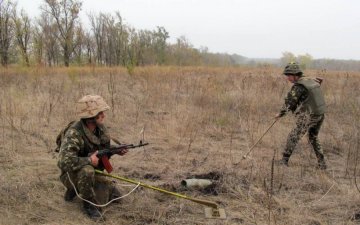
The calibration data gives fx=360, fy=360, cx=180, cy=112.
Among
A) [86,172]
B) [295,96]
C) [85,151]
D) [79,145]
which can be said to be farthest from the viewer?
[295,96]

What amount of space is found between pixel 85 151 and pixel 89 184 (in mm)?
339

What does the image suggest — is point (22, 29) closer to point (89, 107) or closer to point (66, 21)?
point (66, 21)

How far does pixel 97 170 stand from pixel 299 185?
2332 millimetres

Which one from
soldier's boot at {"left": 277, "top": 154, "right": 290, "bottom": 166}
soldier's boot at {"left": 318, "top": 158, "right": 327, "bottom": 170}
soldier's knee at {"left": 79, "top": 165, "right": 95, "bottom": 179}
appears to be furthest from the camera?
soldier's boot at {"left": 277, "top": 154, "right": 290, "bottom": 166}

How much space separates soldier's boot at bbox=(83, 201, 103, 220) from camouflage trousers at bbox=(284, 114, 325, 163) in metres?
2.78

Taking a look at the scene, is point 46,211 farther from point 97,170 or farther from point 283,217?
point 283,217

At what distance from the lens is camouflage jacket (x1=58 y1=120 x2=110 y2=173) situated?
122 inches

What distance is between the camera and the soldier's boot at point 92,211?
3.27 metres

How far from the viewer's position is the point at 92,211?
3307 mm

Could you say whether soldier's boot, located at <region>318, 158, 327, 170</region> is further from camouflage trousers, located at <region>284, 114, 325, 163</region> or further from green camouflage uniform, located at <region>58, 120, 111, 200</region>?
green camouflage uniform, located at <region>58, 120, 111, 200</region>

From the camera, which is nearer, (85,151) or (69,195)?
(85,151)

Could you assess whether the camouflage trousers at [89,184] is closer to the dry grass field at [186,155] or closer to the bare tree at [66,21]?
the dry grass field at [186,155]

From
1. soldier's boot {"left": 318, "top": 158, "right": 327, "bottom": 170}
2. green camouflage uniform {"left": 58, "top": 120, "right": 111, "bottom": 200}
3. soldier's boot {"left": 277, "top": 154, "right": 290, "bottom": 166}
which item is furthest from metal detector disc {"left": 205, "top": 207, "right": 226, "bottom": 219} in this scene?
soldier's boot {"left": 318, "top": 158, "right": 327, "bottom": 170}

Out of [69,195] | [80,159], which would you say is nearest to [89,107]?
[80,159]
